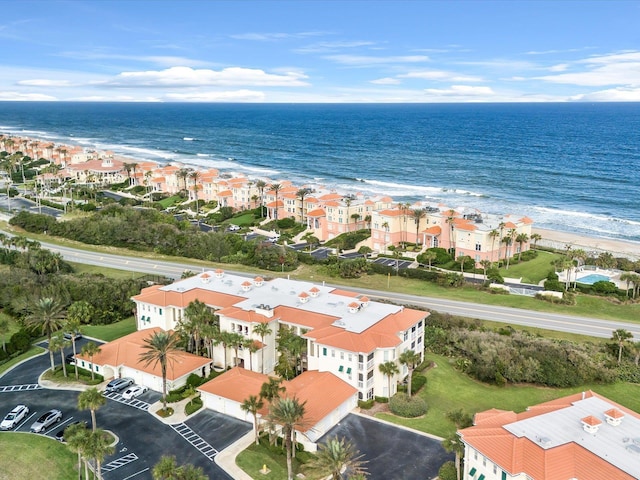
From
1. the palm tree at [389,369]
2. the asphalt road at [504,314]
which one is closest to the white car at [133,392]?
the palm tree at [389,369]

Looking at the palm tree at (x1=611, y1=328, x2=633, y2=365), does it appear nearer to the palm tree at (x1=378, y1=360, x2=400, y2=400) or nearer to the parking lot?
the palm tree at (x1=378, y1=360, x2=400, y2=400)

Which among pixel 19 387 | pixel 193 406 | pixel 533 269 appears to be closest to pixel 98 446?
pixel 193 406

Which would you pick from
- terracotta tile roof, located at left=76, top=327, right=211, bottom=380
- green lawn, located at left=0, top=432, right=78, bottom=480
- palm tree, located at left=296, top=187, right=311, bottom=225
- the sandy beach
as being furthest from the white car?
the sandy beach

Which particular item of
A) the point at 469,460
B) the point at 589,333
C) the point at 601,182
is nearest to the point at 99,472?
the point at 469,460

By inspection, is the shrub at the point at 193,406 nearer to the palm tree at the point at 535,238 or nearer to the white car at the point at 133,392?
the white car at the point at 133,392

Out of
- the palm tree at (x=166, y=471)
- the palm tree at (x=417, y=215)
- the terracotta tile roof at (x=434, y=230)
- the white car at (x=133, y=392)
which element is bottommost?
the white car at (x=133, y=392)

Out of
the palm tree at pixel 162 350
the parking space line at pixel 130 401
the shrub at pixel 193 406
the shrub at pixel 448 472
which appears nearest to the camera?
the shrub at pixel 448 472
